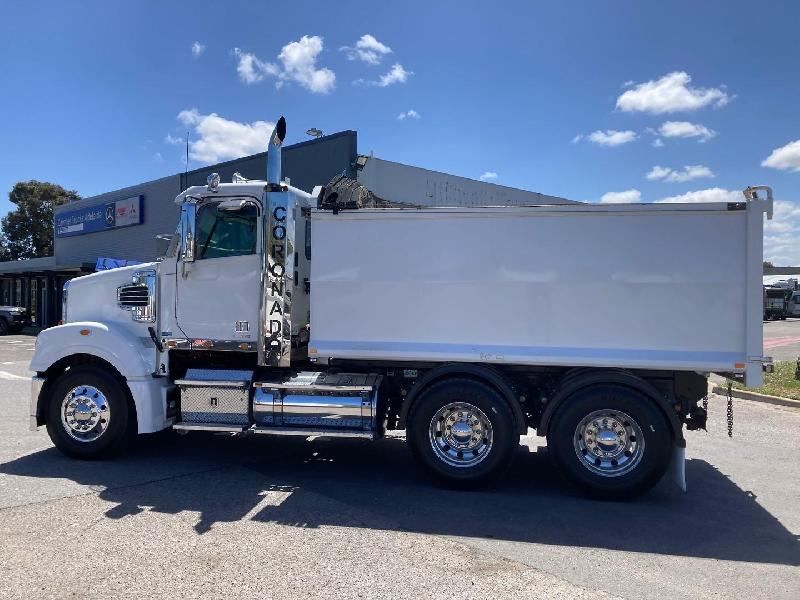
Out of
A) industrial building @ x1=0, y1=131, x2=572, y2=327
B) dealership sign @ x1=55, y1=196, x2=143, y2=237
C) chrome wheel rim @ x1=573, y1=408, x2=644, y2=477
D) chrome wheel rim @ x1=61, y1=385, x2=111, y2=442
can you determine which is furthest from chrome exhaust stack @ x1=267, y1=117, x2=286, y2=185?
dealership sign @ x1=55, y1=196, x2=143, y2=237

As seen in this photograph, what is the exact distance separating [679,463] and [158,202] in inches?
1017

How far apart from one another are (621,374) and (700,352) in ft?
2.43

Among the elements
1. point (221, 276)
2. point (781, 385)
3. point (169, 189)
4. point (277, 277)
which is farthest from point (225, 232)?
point (169, 189)

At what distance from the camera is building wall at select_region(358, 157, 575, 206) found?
17.8 meters

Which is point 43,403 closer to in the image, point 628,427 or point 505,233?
point 505,233

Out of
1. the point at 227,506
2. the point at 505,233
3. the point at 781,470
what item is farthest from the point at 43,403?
the point at 781,470

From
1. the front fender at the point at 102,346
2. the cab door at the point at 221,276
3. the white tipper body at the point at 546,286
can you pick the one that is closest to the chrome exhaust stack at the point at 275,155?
the cab door at the point at 221,276

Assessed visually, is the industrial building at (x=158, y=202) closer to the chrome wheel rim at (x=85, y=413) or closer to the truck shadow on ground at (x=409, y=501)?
the chrome wheel rim at (x=85, y=413)

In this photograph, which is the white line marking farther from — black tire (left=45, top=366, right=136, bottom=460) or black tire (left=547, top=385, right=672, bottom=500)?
black tire (left=547, top=385, right=672, bottom=500)

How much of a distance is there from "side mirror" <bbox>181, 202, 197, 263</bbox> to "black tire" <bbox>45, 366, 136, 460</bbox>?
5.33ft

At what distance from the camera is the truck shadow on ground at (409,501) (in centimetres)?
482

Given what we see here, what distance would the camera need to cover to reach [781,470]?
6.82 m

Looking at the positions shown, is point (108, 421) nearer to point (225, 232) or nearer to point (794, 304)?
point (225, 232)

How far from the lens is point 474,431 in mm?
5945
